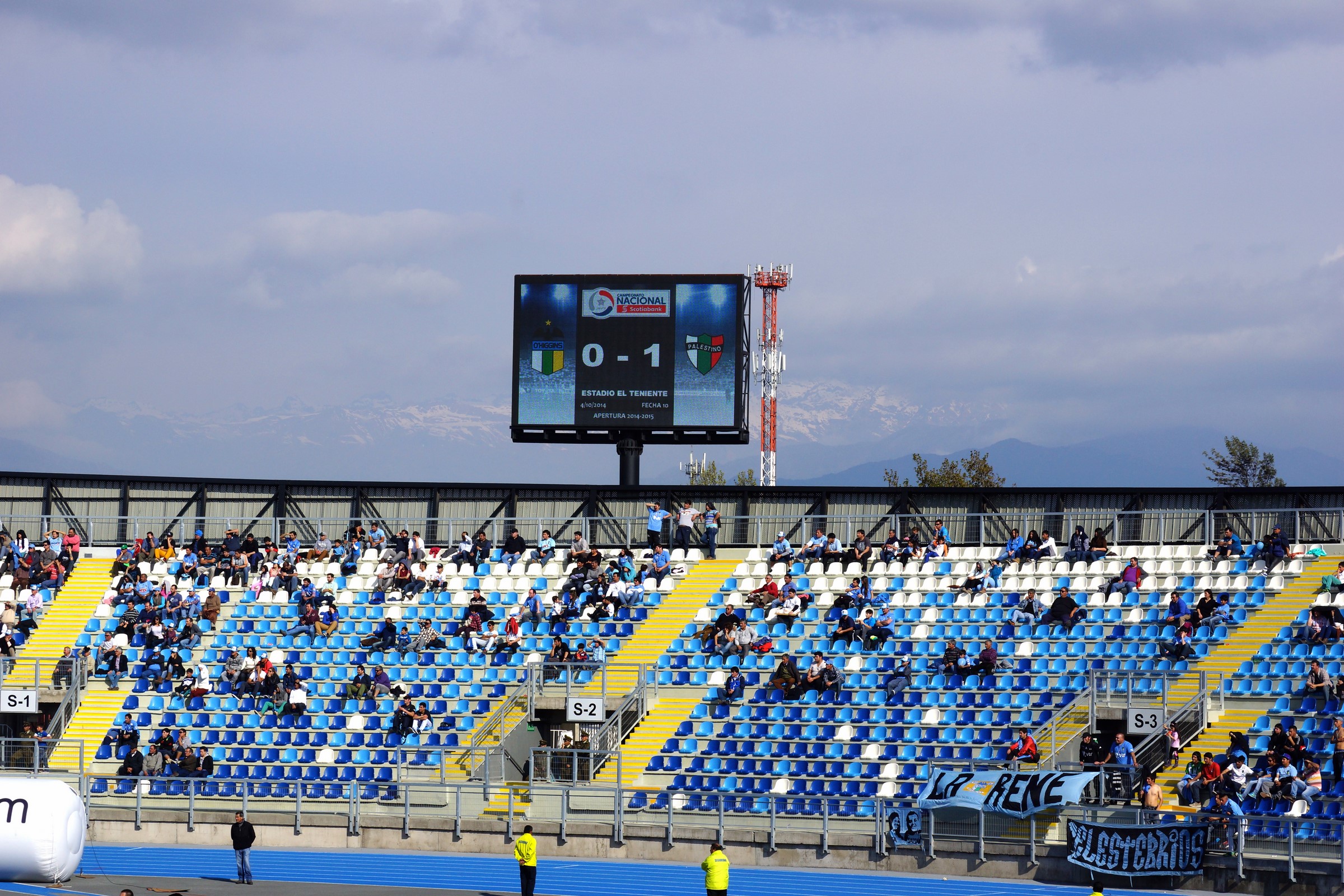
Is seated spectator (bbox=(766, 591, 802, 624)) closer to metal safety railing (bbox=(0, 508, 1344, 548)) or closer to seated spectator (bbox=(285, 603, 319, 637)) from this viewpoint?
metal safety railing (bbox=(0, 508, 1344, 548))

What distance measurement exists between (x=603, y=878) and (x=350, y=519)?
63.2 ft

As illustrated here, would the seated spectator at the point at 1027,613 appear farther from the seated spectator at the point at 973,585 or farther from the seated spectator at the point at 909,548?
the seated spectator at the point at 909,548

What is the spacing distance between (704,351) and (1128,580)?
1209cm

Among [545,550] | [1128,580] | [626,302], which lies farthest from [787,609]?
[626,302]

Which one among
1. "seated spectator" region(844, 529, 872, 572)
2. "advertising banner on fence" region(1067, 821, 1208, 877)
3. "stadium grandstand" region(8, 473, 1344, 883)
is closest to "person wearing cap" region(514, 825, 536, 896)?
"stadium grandstand" region(8, 473, 1344, 883)

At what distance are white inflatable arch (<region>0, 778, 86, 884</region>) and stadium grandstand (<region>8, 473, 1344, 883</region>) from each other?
5.45 meters

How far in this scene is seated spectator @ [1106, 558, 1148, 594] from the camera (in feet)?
112

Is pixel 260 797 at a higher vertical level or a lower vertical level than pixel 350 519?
lower

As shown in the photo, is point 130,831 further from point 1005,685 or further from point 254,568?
point 1005,685

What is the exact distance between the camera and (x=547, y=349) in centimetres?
4172

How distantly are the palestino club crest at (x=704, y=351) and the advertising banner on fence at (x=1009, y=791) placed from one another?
15390mm

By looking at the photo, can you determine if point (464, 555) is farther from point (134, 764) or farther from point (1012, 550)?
point (1012, 550)

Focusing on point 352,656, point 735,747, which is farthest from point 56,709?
point 735,747

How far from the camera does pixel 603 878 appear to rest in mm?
27438
